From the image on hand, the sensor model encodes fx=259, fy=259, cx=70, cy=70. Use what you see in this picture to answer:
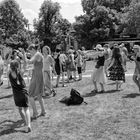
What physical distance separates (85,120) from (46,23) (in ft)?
122

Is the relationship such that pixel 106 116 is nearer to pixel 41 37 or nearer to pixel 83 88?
pixel 83 88

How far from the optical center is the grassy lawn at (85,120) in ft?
17.0

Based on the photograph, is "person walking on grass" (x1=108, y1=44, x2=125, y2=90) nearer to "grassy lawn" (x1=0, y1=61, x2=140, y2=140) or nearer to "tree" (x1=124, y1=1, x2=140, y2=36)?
"grassy lawn" (x1=0, y1=61, x2=140, y2=140)

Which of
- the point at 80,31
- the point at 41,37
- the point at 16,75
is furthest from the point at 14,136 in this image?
the point at 80,31

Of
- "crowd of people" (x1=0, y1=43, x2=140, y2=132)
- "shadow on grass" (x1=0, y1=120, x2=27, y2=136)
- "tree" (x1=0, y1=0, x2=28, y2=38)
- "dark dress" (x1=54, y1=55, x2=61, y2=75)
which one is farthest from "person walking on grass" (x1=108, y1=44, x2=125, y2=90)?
"tree" (x1=0, y1=0, x2=28, y2=38)

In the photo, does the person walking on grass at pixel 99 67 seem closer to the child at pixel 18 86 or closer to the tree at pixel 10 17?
the child at pixel 18 86

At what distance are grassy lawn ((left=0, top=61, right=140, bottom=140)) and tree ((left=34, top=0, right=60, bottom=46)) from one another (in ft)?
111

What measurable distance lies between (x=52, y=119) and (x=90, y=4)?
4832 cm

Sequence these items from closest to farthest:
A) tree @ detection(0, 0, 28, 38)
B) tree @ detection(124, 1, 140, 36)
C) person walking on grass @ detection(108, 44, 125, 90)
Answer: person walking on grass @ detection(108, 44, 125, 90) < tree @ detection(124, 1, 140, 36) < tree @ detection(0, 0, 28, 38)

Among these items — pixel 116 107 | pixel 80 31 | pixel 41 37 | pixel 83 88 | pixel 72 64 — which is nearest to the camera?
pixel 116 107

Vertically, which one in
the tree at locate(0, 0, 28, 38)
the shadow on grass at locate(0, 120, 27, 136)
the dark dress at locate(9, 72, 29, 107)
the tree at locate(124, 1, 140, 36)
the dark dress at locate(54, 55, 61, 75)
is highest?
the tree at locate(0, 0, 28, 38)

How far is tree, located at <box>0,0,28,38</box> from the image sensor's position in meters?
52.0

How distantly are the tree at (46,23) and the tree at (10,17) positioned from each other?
1123cm

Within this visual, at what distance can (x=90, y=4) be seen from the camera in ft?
171
